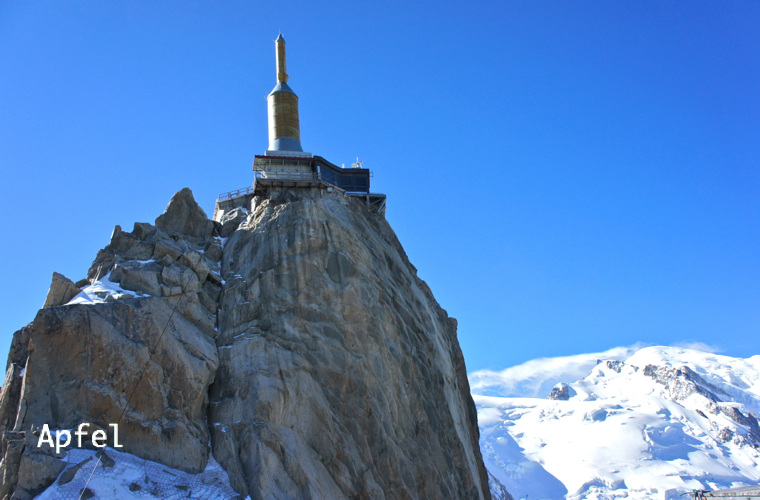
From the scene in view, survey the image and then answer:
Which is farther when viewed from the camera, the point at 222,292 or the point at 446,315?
the point at 446,315

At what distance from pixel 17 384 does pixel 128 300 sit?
6.47 meters

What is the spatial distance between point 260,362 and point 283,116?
95.8 ft

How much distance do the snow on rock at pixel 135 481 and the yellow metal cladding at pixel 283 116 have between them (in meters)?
34.7

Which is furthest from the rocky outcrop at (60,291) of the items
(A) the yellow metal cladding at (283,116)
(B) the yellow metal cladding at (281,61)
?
(B) the yellow metal cladding at (281,61)

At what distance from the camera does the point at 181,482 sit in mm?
29719

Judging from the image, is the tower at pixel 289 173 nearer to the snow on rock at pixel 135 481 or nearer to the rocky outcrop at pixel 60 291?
the rocky outcrop at pixel 60 291

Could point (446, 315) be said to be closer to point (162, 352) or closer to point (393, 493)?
point (393, 493)

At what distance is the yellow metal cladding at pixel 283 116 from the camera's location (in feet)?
193

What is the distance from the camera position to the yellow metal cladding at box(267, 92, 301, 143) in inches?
2318

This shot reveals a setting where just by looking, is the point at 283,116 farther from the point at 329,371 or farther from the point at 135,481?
the point at 135,481

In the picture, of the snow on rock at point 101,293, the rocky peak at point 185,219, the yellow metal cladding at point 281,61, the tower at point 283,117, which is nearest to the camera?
the snow on rock at point 101,293

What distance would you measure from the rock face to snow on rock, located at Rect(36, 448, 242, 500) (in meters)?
0.63

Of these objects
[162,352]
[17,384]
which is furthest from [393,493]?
[17,384]

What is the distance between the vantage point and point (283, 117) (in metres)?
59.4
